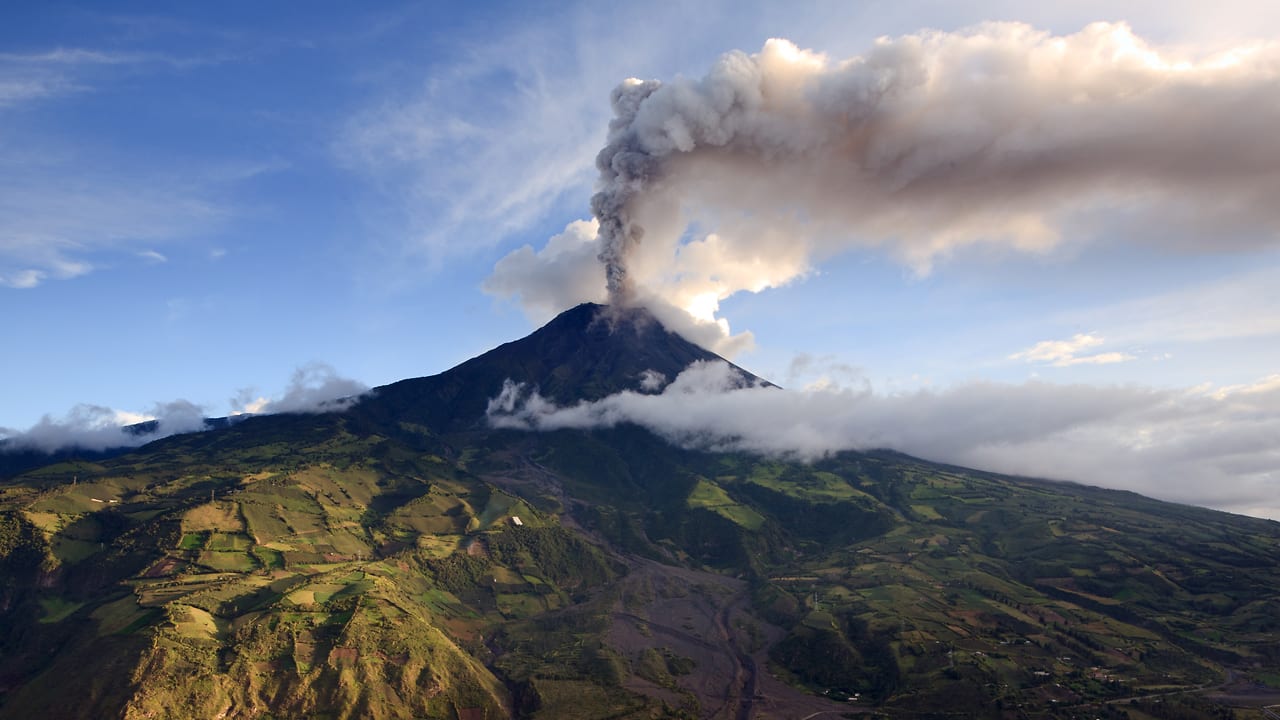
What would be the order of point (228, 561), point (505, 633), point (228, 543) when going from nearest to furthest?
point (228, 561) → point (505, 633) → point (228, 543)

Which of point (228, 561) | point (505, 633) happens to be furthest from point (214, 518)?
point (505, 633)

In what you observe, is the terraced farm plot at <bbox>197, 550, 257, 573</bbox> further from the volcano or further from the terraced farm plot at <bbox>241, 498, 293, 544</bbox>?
the terraced farm plot at <bbox>241, 498, 293, 544</bbox>

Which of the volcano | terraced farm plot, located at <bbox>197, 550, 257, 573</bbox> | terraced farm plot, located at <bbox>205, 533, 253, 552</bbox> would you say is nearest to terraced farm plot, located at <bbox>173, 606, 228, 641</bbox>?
the volcano

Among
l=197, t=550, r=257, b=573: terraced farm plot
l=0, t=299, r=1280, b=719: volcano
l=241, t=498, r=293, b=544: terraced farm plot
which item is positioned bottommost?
l=0, t=299, r=1280, b=719: volcano

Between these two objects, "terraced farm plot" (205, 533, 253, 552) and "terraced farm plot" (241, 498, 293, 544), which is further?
"terraced farm plot" (241, 498, 293, 544)

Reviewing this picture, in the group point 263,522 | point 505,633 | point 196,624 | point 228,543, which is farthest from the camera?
point 263,522

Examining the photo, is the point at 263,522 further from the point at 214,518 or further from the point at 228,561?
the point at 228,561

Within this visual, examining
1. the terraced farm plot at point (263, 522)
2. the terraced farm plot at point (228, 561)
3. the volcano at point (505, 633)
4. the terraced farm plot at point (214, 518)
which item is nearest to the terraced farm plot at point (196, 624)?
the volcano at point (505, 633)

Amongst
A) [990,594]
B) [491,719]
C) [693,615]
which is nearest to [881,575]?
[990,594]

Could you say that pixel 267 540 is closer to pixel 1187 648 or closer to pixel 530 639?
pixel 530 639

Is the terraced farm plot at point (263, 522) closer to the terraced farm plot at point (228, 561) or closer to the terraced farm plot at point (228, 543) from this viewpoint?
the terraced farm plot at point (228, 543)

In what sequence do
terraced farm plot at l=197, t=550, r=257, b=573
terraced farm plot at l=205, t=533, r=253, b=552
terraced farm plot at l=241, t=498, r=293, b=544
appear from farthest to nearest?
1. terraced farm plot at l=241, t=498, r=293, b=544
2. terraced farm plot at l=205, t=533, r=253, b=552
3. terraced farm plot at l=197, t=550, r=257, b=573
